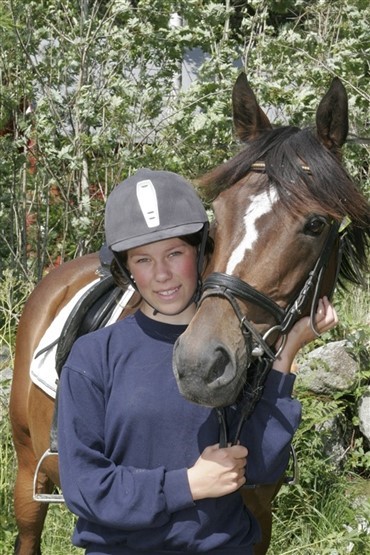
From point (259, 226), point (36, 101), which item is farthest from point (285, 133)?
point (36, 101)

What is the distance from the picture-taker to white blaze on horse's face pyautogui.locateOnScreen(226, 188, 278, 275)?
229 cm

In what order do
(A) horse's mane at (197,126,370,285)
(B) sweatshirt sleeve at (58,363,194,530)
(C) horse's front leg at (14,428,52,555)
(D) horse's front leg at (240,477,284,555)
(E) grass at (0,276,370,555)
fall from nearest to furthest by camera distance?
(B) sweatshirt sleeve at (58,363,194,530), (A) horse's mane at (197,126,370,285), (D) horse's front leg at (240,477,284,555), (C) horse's front leg at (14,428,52,555), (E) grass at (0,276,370,555)

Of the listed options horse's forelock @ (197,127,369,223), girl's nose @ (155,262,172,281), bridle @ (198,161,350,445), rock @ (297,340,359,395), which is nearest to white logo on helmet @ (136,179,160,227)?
girl's nose @ (155,262,172,281)

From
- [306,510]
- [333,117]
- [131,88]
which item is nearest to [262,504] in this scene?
[333,117]

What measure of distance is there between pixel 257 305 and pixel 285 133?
2.13 feet

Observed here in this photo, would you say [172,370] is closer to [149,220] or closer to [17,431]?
[149,220]

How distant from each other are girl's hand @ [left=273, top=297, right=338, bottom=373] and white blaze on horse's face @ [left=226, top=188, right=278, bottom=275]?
0.95ft

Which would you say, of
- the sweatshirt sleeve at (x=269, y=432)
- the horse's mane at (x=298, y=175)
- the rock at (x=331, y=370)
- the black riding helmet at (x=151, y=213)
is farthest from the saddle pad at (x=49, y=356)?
the rock at (x=331, y=370)

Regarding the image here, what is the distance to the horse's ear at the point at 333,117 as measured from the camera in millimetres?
2510

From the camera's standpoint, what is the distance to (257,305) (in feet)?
7.41

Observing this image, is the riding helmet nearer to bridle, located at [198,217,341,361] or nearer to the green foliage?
bridle, located at [198,217,341,361]

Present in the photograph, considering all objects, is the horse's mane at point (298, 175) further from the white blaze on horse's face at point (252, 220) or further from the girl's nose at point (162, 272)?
the girl's nose at point (162, 272)

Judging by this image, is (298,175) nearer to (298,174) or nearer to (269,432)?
(298,174)

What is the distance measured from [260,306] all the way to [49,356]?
1438 mm
